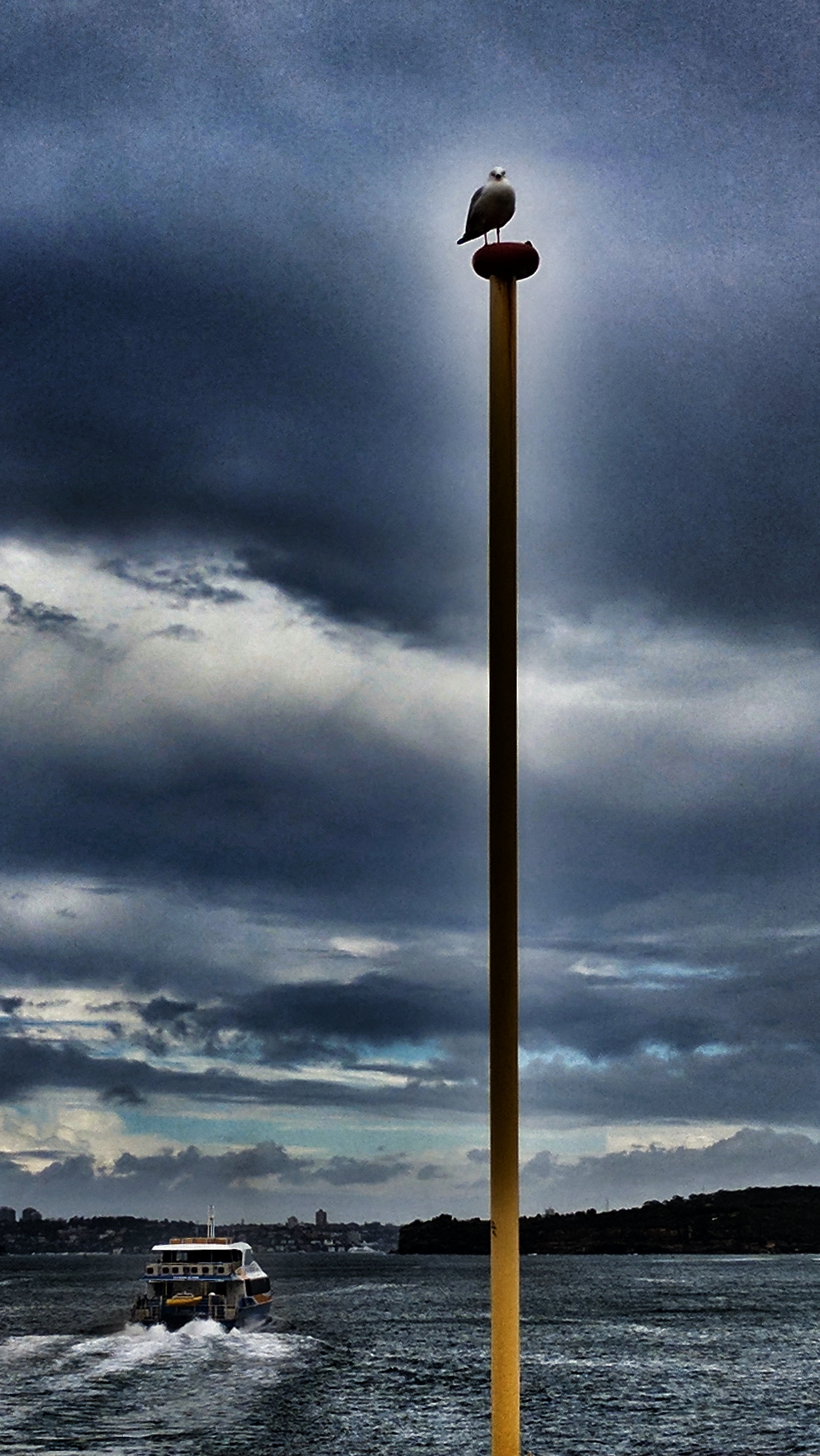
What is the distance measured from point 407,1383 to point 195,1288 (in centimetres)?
2240

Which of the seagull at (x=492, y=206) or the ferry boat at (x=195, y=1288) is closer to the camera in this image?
the seagull at (x=492, y=206)

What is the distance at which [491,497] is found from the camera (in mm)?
8477

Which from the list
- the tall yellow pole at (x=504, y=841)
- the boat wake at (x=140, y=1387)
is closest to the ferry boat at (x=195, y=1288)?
the boat wake at (x=140, y=1387)

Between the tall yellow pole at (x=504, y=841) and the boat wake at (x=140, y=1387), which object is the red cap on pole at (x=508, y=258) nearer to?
the tall yellow pole at (x=504, y=841)

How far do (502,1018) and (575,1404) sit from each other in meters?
40.6

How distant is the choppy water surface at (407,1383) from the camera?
119ft

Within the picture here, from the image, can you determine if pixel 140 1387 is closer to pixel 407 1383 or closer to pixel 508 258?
pixel 407 1383

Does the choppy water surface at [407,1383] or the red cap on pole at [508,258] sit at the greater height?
the red cap on pole at [508,258]

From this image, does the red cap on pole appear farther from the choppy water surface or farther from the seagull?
the choppy water surface

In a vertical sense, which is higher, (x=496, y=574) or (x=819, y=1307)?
(x=496, y=574)

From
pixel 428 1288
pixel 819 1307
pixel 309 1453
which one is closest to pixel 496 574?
pixel 309 1453

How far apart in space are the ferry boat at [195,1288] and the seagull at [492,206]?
6548cm

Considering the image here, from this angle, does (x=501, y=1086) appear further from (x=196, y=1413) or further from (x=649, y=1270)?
(x=649, y=1270)

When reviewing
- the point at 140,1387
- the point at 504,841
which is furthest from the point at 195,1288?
the point at 504,841
